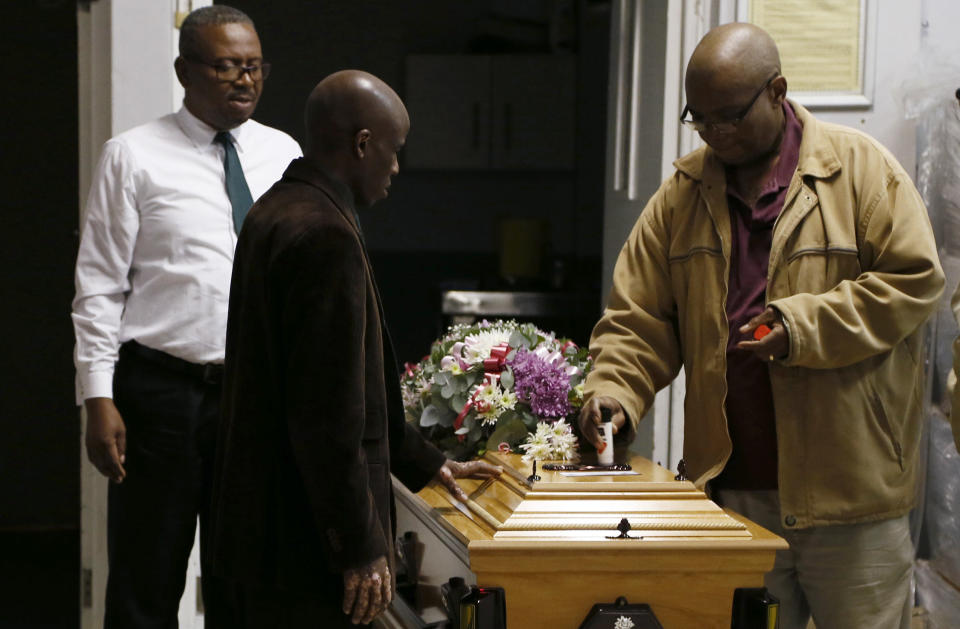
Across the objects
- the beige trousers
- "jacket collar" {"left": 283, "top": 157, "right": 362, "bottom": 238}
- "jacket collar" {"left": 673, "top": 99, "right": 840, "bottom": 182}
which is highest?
"jacket collar" {"left": 673, "top": 99, "right": 840, "bottom": 182}

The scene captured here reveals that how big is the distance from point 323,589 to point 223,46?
4.82 feet

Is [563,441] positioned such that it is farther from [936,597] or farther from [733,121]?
[936,597]

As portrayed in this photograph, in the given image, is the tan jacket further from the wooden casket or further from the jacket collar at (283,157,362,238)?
the jacket collar at (283,157,362,238)

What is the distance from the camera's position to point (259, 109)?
6590mm

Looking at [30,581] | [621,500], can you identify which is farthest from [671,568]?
[30,581]

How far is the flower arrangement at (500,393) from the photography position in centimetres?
274

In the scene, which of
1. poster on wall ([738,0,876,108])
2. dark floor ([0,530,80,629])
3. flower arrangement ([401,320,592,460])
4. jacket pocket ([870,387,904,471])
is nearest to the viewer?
jacket pocket ([870,387,904,471])

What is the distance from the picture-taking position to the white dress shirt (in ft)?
9.57

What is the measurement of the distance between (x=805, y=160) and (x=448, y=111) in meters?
4.26

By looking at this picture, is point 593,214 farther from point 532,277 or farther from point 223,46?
point 223,46

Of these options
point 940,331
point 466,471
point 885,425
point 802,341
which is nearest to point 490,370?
point 466,471

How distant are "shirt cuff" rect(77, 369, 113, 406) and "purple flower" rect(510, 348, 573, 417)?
0.96 metres

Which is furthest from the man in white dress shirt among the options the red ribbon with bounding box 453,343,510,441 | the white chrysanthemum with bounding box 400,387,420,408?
the red ribbon with bounding box 453,343,510,441

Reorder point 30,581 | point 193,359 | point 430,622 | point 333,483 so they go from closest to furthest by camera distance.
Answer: point 333,483
point 430,622
point 193,359
point 30,581
